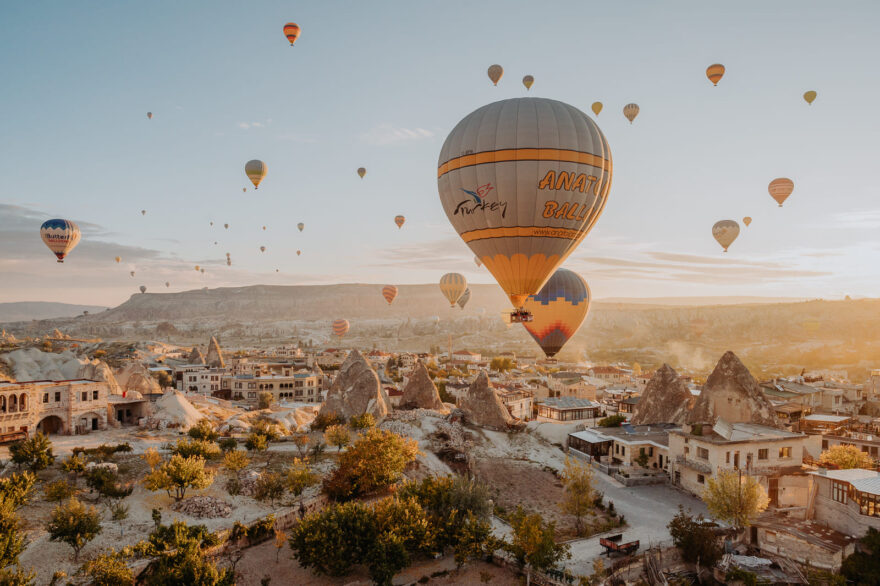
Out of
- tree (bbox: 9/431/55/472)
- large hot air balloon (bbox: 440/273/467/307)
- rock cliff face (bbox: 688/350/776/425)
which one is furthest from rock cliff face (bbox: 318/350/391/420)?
large hot air balloon (bbox: 440/273/467/307)

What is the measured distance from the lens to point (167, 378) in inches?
3066

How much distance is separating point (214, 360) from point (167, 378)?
1821cm

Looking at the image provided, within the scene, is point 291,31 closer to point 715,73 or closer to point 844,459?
point 715,73

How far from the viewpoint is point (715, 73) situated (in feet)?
160

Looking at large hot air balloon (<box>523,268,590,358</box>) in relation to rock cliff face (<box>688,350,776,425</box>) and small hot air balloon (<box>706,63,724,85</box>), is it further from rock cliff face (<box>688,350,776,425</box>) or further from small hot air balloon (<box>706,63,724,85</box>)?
small hot air balloon (<box>706,63,724,85</box>)

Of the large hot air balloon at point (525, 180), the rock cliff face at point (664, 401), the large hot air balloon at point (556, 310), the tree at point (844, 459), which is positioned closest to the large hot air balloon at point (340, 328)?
the rock cliff face at point (664, 401)

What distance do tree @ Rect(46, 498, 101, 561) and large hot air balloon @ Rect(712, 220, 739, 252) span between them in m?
59.0

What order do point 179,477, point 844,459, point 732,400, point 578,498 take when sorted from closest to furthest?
point 179,477, point 578,498, point 844,459, point 732,400

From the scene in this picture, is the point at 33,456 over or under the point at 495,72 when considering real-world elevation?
under

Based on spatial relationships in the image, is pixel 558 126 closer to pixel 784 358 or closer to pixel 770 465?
pixel 770 465

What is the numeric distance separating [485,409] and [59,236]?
152ft

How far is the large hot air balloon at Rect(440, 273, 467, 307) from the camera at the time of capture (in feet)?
260

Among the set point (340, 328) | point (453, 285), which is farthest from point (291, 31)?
point (340, 328)

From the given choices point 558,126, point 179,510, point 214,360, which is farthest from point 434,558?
point 214,360
